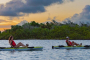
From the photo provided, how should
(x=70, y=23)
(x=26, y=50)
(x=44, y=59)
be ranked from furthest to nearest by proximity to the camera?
1. (x=70, y=23)
2. (x=26, y=50)
3. (x=44, y=59)

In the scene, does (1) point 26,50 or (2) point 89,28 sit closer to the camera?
(1) point 26,50

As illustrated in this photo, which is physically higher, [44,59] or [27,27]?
[27,27]

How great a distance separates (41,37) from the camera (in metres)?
97.3

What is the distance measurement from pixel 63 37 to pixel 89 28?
14426 millimetres

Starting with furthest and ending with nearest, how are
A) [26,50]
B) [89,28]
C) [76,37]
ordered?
[89,28] < [76,37] < [26,50]

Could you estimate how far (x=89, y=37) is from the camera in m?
94.9

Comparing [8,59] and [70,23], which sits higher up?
[70,23]

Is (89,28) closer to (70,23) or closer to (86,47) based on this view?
(70,23)

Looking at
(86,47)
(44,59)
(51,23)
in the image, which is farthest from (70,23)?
(44,59)

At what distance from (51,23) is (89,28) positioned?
67.0ft

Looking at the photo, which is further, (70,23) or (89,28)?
(70,23)

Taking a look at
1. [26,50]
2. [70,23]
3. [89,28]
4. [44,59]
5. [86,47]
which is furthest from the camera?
[70,23]

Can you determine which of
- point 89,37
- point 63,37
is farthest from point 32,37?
point 89,37

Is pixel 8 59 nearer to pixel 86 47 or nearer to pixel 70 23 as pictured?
pixel 86 47
